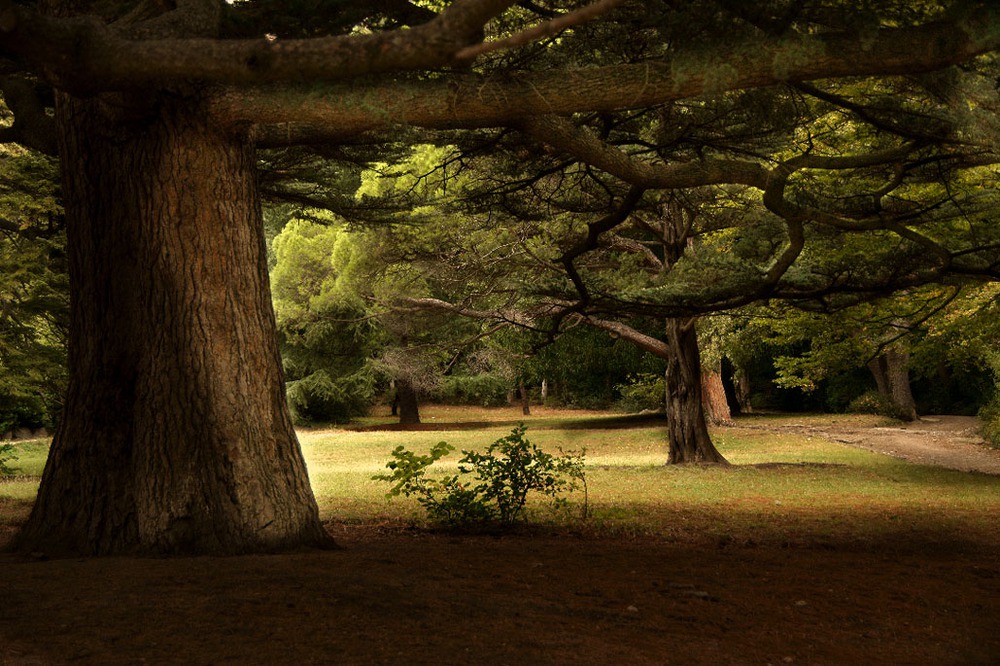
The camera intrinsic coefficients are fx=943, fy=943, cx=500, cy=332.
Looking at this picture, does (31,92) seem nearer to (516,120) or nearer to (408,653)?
(516,120)

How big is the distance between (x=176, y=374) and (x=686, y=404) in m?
14.4

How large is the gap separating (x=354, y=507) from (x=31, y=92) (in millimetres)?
6190

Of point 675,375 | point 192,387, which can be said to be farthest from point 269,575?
point 675,375

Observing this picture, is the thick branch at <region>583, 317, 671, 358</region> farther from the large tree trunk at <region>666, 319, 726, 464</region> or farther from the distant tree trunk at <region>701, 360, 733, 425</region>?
the distant tree trunk at <region>701, 360, 733, 425</region>

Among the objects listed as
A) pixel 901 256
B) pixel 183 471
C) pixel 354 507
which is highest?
pixel 901 256

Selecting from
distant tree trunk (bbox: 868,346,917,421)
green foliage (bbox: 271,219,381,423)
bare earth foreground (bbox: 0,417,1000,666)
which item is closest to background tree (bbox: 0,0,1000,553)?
bare earth foreground (bbox: 0,417,1000,666)

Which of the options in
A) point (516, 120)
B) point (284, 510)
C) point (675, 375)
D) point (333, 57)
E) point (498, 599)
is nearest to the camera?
point (333, 57)

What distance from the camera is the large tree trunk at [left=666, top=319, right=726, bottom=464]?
1933 cm

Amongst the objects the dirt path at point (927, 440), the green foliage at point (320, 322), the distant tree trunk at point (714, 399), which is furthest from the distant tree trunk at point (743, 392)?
the green foliage at point (320, 322)

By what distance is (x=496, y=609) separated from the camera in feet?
16.6

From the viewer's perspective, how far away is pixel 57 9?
24.5ft

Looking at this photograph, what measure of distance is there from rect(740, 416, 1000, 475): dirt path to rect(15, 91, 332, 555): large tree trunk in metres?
16.1

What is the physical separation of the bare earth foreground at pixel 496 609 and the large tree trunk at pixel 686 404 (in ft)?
39.3

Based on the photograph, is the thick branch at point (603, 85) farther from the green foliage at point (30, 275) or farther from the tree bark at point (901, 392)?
the tree bark at point (901, 392)
